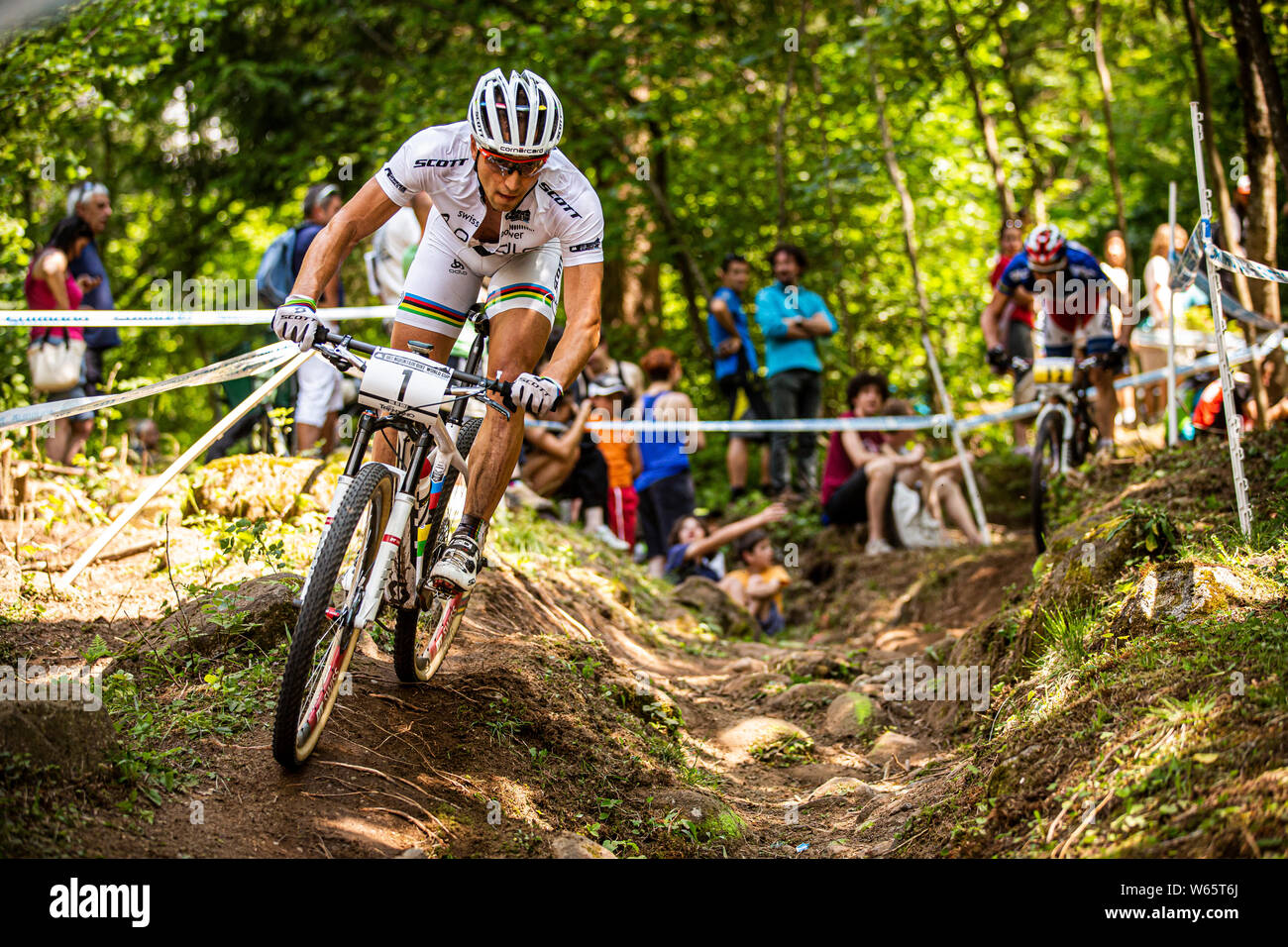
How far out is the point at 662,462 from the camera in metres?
10.0

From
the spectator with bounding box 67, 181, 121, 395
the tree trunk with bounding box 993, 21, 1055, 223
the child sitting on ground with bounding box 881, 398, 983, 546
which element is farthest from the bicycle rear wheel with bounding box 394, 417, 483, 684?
the tree trunk with bounding box 993, 21, 1055, 223

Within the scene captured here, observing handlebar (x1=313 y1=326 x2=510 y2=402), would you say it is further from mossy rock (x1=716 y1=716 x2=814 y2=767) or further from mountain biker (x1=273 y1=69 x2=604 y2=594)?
mossy rock (x1=716 y1=716 x2=814 y2=767)

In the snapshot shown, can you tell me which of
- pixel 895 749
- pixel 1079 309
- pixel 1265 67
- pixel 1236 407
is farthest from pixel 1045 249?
pixel 895 749

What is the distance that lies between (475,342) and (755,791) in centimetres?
243

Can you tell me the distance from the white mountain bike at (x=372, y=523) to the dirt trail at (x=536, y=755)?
0.30 metres

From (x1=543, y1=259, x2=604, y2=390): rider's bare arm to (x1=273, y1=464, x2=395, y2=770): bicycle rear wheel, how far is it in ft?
2.64

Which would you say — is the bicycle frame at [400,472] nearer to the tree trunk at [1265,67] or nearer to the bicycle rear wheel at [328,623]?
the bicycle rear wheel at [328,623]

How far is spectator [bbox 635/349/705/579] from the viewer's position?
9.92 m

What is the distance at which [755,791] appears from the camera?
5215 millimetres

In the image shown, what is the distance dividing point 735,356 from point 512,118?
7212 millimetres

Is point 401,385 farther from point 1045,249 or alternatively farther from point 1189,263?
point 1045,249

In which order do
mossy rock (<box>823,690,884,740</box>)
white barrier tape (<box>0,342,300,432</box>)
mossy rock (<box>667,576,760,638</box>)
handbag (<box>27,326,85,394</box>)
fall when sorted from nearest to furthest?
white barrier tape (<box>0,342,300,432</box>)
mossy rock (<box>823,690,884,740</box>)
handbag (<box>27,326,85,394</box>)
mossy rock (<box>667,576,760,638</box>)

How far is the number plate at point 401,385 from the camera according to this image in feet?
12.9
